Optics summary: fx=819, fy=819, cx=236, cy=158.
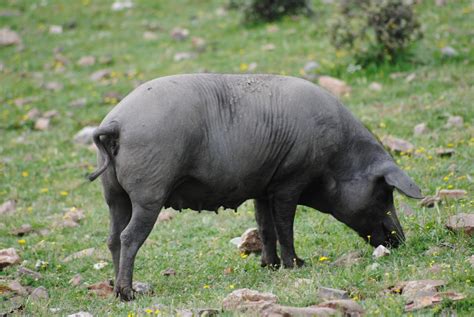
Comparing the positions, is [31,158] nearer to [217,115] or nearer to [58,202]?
[58,202]

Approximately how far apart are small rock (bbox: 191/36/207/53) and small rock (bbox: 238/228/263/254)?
759cm

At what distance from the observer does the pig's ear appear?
22.8 feet

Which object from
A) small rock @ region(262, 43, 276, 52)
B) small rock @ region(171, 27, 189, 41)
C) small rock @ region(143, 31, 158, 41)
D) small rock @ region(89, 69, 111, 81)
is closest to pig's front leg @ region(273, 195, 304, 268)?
small rock @ region(262, 43, 276, 52)

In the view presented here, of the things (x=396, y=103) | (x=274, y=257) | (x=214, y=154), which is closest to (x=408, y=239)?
(x=274, y=257)

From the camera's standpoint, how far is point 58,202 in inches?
399

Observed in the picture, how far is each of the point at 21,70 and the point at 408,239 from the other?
1041 centimetres

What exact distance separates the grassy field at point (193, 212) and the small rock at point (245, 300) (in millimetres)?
145

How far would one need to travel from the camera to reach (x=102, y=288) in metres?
7.04

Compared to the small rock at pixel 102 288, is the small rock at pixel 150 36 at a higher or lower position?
lower

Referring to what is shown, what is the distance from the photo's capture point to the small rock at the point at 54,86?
1449 centimetres

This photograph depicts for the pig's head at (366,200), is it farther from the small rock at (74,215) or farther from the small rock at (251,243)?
the small rock at (74,215)

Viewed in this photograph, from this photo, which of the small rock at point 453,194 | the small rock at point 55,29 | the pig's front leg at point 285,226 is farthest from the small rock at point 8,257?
the small rock at point 55,29

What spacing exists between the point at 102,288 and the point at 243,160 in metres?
1.65

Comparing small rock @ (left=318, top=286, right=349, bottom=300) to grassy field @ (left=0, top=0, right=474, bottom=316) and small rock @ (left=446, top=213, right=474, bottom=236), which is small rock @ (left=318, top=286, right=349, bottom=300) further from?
small rock @ (left=446, top=213, right=474, bottom=236)
